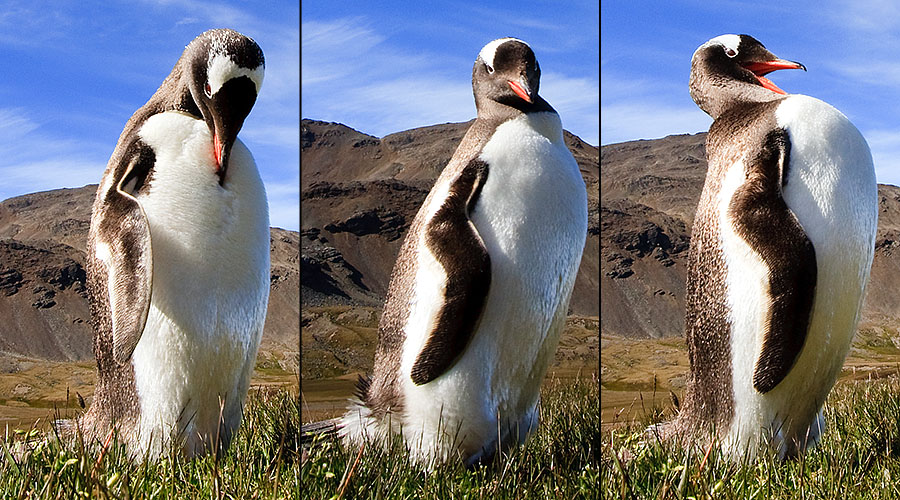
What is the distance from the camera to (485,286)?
6.61 ft

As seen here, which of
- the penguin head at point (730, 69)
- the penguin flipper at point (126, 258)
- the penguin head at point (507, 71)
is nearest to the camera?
the penguin head at point (507, 71)

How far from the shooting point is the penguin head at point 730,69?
2715mm

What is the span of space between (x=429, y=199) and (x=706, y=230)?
3.30 feet

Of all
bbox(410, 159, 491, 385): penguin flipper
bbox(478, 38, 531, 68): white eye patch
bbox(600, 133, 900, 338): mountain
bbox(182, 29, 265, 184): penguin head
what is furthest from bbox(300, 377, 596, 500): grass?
bbox(182, 29, 265, 184): penguin head

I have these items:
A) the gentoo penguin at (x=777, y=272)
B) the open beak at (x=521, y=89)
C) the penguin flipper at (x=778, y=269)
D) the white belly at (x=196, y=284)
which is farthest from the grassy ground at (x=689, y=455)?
the white belly at (x=196, y=284)

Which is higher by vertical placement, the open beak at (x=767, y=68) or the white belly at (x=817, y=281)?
the open beak at (x=767, y=68)

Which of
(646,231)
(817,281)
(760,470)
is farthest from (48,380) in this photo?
(817,281)

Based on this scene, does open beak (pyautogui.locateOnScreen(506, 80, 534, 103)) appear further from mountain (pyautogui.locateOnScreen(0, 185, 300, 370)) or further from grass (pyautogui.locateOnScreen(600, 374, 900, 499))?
mountain (pyautogui.locateOnScreen(0, 185, 300, 370))

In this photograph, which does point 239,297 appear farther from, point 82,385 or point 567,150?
point 82,385

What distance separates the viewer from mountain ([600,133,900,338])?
2.54 metres

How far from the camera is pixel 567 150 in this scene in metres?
2.05

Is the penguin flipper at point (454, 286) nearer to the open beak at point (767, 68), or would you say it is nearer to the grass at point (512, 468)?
the grass at point (512, 468)

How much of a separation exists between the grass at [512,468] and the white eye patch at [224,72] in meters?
1.18

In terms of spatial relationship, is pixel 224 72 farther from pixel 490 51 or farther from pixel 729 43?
pixel 729 43
